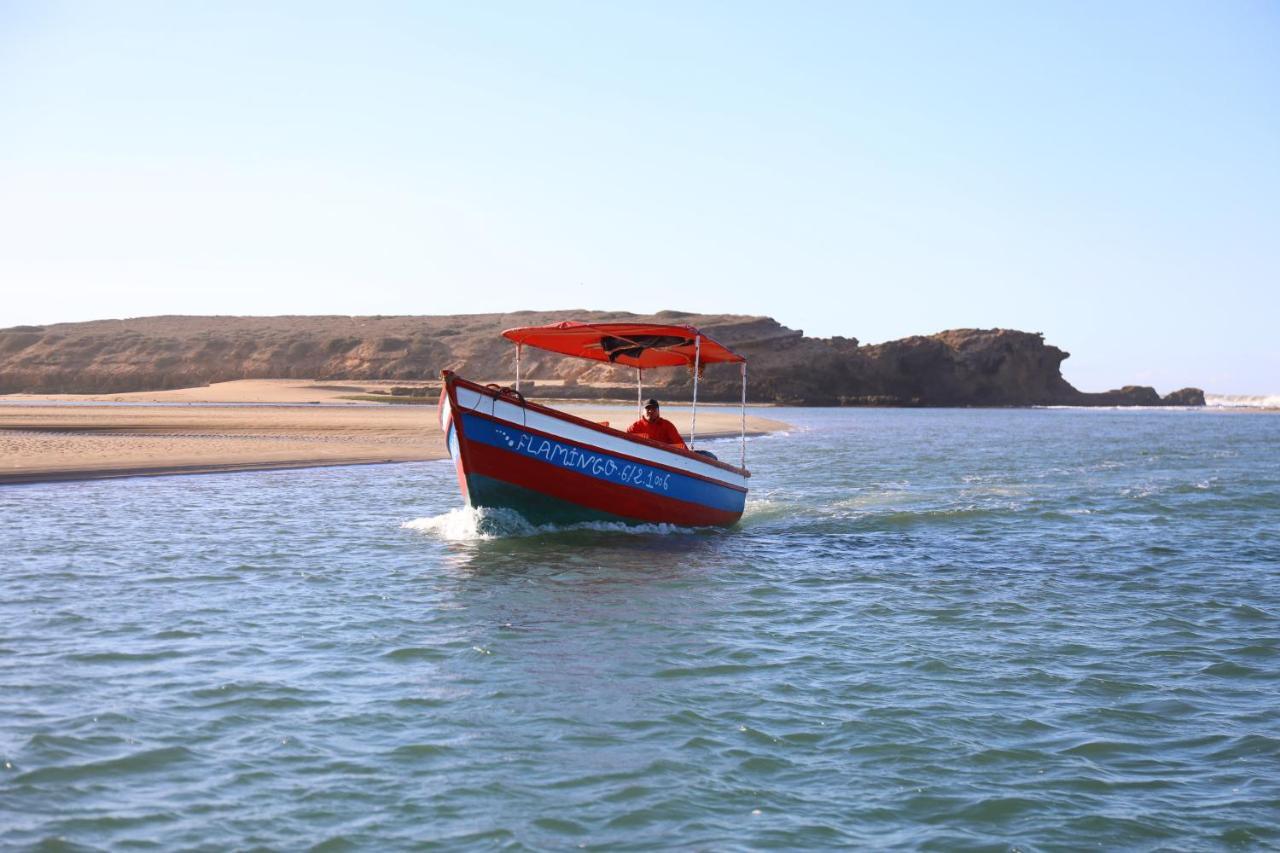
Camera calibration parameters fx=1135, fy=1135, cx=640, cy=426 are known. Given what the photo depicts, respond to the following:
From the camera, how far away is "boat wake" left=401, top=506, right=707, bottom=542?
15.3 m

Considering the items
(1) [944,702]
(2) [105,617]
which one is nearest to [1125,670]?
(1) [944,702]

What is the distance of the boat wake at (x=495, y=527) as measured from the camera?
1527 centimetres

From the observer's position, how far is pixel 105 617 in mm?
9414

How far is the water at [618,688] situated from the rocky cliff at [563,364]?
75786 millimetres

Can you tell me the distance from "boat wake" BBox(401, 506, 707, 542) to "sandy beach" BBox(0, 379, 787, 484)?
9423 millimetres

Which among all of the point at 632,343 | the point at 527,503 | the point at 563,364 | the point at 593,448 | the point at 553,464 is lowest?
the point at 527,503

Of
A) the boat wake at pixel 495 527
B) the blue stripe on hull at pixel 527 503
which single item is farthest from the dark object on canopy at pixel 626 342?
the boat wake at pixel 495 527

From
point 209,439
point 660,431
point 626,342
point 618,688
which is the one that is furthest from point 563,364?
point 618,688

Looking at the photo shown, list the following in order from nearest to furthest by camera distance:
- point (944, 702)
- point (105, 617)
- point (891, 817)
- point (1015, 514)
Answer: point (891, 817)
point (944, 702)
point (105, 617)
point (1015, 514)

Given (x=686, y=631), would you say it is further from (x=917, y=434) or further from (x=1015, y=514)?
(x=917, y=434)

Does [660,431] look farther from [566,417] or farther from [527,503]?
[527,503]

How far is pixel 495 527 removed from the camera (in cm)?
1533

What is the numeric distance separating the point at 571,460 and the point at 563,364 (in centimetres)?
9529

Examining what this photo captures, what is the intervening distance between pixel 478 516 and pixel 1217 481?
812 inches
